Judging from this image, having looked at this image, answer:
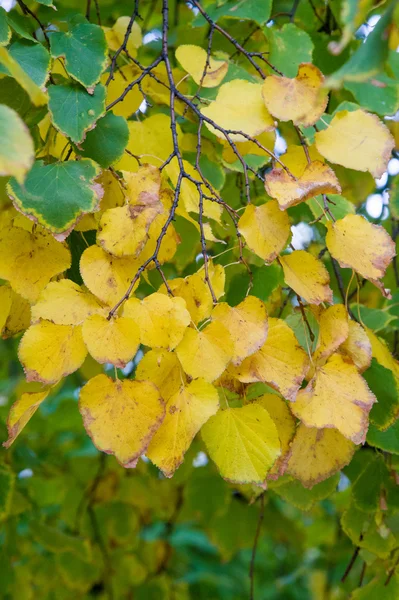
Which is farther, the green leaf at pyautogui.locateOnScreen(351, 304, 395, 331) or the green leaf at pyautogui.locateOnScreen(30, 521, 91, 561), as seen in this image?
the green leaf at pyautogui.locateOnScreen(30, 521, 91, 561)

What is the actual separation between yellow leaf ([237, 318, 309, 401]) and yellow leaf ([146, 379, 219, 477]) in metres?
0.04

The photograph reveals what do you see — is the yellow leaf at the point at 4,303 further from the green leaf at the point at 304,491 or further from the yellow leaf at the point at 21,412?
the green leaf at the point at 304,491

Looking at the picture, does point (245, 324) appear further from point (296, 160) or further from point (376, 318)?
point (376, 318)

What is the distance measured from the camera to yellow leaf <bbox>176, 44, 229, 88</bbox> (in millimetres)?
669

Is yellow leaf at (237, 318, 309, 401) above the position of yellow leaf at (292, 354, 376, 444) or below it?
above

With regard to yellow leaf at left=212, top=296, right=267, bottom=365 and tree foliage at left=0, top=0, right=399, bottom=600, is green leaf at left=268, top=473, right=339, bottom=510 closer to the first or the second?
tree foliage at left=0, top=0, right=399, bottom=600

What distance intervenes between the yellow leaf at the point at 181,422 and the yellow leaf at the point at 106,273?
0.10 m

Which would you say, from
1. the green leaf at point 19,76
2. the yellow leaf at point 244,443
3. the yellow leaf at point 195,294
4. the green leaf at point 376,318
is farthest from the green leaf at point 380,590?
the green leaf at point 19,76

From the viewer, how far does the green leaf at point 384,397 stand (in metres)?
0.69

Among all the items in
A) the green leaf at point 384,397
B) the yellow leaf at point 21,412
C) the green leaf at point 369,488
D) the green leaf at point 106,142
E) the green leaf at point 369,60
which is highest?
the green leaf at point 369,60

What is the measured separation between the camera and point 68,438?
188 cm

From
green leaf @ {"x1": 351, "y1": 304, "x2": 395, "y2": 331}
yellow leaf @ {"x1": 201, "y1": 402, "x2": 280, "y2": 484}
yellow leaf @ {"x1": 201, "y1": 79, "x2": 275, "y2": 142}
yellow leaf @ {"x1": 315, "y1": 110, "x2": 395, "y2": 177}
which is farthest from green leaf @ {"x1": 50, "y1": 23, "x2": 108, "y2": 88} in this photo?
green leaf @ {"x1": 351, "y1": 304, "x2": 395, "y2": 331}

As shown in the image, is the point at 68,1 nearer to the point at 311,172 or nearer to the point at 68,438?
the point at 311,172

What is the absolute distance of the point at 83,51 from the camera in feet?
1.98
